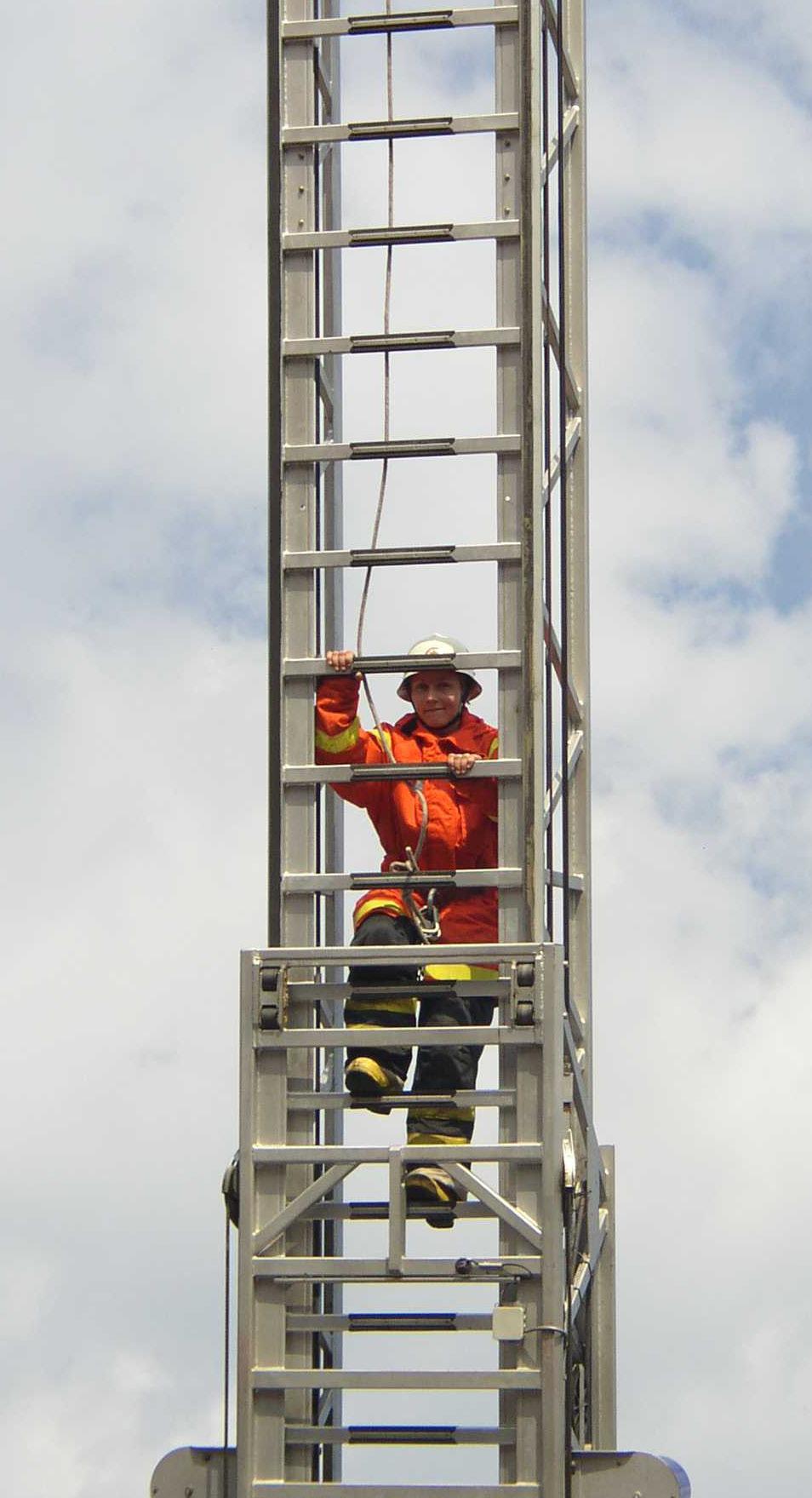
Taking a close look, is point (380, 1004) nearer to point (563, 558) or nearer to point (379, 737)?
point (379, 737)

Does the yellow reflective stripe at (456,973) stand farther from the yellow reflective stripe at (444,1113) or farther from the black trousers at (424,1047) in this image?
the yellow reflective stripe at (444,1113)

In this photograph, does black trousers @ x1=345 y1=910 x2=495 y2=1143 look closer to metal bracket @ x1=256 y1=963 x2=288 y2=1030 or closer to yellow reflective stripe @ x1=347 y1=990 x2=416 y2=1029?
yellow reflective stripe @ x1=347 y1=990 x2=416 y2=1029

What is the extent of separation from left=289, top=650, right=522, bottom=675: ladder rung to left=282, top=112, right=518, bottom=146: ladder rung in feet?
6.60

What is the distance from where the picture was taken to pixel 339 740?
1087cm

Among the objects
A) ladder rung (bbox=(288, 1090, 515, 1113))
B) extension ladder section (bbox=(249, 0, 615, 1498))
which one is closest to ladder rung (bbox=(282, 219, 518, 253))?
extension ladder section (bbox=(249, 0, 615, 1498))

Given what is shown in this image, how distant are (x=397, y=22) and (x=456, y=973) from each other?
147 inches

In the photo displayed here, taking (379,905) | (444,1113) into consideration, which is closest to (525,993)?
(444,1113)

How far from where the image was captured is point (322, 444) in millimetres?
10930

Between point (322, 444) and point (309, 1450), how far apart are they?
3.83 m

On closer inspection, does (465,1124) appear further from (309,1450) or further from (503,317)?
(503,317)

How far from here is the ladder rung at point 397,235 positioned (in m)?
10.7

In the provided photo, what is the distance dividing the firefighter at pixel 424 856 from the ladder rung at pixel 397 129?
6.51ft

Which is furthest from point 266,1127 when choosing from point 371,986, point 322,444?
point 322,444

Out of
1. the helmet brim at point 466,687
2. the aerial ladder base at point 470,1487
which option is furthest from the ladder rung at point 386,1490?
the helmet brim at point 466,687
